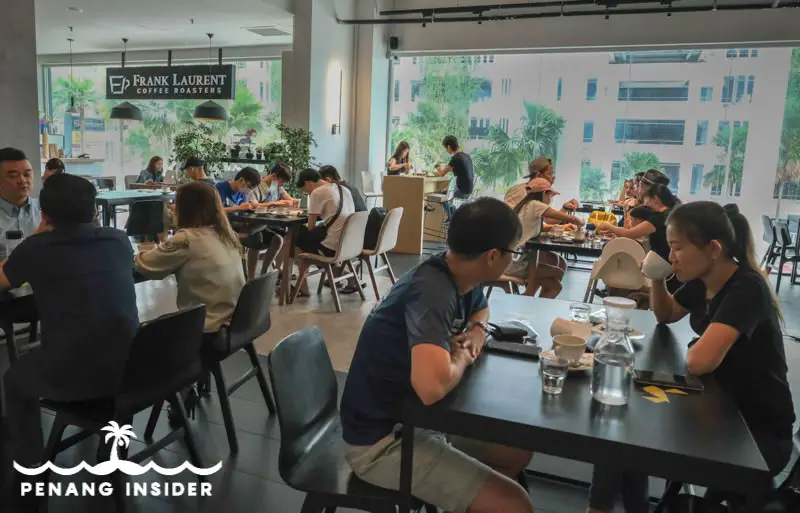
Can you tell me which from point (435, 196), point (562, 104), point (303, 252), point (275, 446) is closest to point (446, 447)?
point (275, 446)

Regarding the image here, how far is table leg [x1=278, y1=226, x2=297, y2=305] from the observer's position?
5.43 metres

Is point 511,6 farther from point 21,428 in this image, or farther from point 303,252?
point 21,428

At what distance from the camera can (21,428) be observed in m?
2.21

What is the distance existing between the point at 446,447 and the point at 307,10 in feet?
24.3

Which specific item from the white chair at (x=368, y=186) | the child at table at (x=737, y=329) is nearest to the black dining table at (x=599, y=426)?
the child at table at (x=737, y=329)

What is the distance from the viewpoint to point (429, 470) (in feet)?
5.15

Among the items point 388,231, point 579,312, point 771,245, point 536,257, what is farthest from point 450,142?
point 579,312

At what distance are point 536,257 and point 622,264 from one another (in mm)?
826

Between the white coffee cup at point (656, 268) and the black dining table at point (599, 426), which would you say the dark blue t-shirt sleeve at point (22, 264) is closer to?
the black dining table at point (599, 426)

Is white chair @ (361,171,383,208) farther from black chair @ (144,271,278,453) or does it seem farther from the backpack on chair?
black chair @ (144,271,278,453)

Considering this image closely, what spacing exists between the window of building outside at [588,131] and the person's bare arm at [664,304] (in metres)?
7.29

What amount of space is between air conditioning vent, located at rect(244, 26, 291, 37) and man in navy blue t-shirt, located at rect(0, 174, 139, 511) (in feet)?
25.0

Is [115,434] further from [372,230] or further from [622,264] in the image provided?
[372,230]

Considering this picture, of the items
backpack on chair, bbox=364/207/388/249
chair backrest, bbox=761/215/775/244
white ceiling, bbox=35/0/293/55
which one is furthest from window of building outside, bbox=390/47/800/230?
backpack on chair, bbox=364/207/388/249
